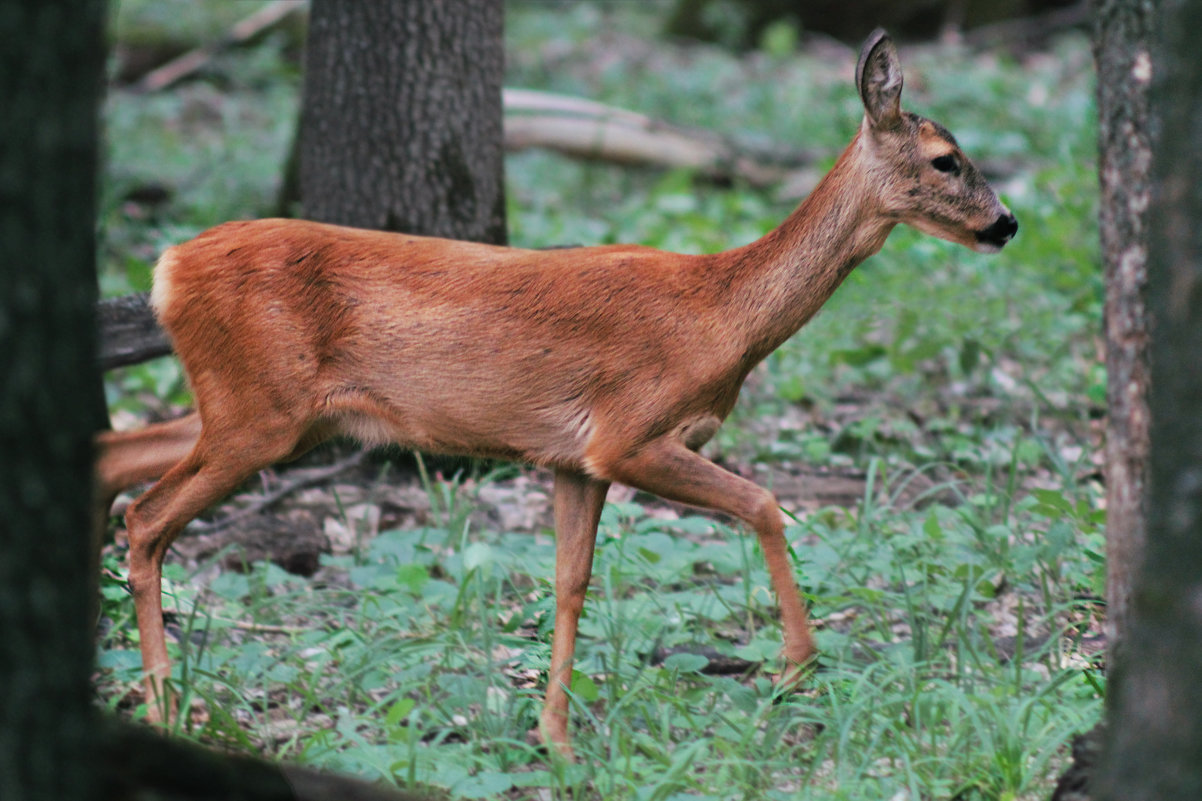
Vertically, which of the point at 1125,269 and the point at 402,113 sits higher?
the point at 402,113

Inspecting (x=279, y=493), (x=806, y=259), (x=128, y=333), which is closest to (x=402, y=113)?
(x=128, y=333)

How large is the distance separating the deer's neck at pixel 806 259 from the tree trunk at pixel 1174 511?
1949mm

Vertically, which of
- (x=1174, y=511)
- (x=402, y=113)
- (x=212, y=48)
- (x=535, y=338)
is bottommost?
(x=535, y=338)

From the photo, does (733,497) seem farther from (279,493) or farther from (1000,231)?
(279,493)

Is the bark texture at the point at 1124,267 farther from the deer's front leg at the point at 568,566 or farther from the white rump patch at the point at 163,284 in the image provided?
the white rump patch at the point at 163,284

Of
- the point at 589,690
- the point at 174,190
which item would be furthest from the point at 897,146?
the point at 174,190

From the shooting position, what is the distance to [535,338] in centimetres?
401

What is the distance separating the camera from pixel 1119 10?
325cm

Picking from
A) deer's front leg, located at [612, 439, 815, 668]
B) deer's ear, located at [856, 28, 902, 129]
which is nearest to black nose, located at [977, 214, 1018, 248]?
deer's ear, located at [856, 28, 902, 129]

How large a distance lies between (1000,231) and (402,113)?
277 cm

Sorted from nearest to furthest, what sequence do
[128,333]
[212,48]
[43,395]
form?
1. [43,395]
2. [128,333]
3. [212,48]

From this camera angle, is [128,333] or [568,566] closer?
[568,566]

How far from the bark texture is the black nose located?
0.72m

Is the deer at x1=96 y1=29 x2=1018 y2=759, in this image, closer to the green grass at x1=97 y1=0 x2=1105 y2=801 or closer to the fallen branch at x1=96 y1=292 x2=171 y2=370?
the green grass at x1=97 y1=0 x2=1105 y2=801
